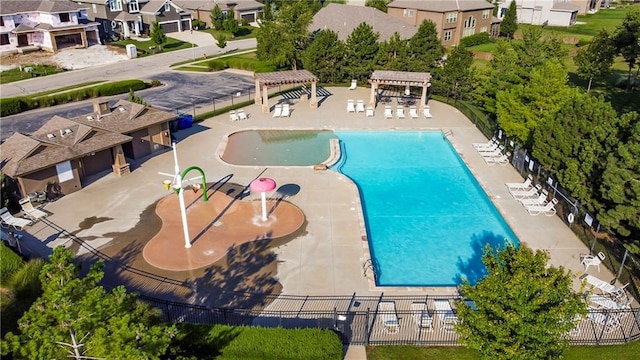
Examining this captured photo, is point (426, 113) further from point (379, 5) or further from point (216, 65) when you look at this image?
point (379, 5)

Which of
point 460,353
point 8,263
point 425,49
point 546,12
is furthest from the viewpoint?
point 546,12

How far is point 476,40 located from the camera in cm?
6662

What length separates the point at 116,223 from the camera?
22.1m

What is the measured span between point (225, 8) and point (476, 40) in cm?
4498

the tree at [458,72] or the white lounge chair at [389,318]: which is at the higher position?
the tree at [458,72]

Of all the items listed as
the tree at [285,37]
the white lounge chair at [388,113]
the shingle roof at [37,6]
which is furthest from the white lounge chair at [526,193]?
the shingle roof at [37,6]

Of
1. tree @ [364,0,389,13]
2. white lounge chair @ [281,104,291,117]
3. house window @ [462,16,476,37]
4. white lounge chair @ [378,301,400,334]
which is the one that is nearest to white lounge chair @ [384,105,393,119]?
white lounge chair @ [281,104,291,117]

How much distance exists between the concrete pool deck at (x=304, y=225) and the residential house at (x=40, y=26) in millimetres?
40230

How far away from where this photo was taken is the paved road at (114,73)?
156 ft

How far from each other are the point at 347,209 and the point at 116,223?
1132 cm

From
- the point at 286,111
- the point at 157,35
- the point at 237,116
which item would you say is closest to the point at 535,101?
the point at 286,111

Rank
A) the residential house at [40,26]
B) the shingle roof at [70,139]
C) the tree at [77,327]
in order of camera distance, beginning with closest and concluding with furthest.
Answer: the tree at [77,327]
the shingle roof at [70,139]
the residential house at [40,26]

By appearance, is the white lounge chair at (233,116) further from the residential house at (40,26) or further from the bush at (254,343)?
the residential house at (40,26)

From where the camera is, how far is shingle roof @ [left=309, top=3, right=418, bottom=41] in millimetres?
58562
